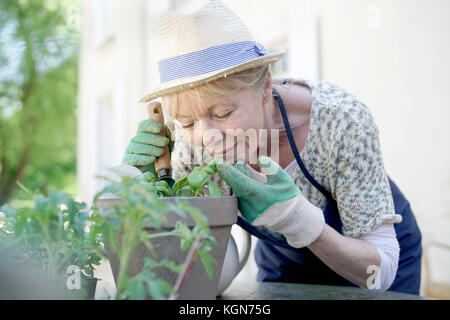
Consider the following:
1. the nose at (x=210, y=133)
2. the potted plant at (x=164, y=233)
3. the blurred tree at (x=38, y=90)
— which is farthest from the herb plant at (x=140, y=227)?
the blurred tree at (x=38, y=90)

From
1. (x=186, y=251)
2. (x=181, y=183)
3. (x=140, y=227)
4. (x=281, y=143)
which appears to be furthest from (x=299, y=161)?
(x=140, y=227)

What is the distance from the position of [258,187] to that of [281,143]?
0.57 m

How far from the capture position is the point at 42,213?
545 millimetres

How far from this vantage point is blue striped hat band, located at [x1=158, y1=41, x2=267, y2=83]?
1007 millimetres

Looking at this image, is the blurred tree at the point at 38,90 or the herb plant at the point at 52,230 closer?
the herb plant at the point at 52,230

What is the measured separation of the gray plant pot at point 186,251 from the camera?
65cm

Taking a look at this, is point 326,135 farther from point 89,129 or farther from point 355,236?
point 89,129

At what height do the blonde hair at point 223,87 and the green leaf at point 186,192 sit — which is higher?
the blonde hair at point 223,87

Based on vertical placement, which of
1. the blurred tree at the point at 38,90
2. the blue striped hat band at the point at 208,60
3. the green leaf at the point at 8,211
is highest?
the blue striped hat band at the point at 208,60

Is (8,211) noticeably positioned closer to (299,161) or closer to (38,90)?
(299,161)

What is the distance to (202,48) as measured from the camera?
1.01m

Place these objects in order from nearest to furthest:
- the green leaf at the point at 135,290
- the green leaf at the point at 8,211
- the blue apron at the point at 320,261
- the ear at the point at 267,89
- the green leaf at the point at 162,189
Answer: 1. the green leaf at the point at 135,290
2. the green leaf at the point at 8,211
3. the green leaf at the point at 162,189
4. the ear at the point at 267,89
5. the blue apron at the point at 320,261

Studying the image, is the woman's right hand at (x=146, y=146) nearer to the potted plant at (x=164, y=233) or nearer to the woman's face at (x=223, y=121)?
the woman's face at (x=223, y=121)

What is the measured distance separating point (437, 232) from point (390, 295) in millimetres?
1248
